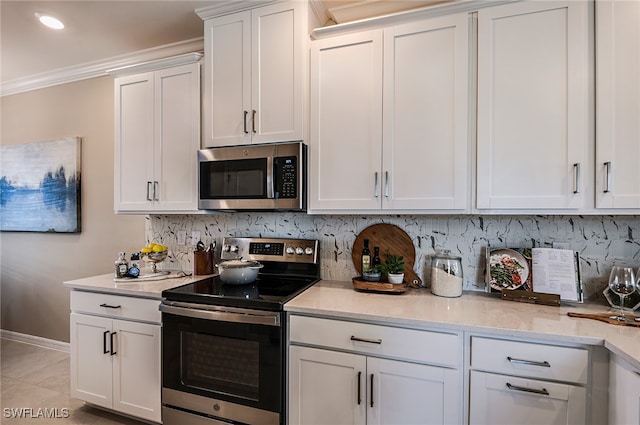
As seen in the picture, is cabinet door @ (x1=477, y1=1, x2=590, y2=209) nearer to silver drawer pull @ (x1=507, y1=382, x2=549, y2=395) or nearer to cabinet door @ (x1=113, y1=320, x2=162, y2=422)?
silver drawer pull @ (x1=507, y1=382, x2=549, y2=395)

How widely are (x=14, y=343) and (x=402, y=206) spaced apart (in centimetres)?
422

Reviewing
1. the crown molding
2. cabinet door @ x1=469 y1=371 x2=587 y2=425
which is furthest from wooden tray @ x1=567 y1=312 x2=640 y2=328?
the crown molding

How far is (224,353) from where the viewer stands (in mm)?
1683

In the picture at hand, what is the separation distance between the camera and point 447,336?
134 cm

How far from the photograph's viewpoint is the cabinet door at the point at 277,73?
1877 mm

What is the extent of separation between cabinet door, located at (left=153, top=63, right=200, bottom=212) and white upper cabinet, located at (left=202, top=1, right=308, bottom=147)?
12cm

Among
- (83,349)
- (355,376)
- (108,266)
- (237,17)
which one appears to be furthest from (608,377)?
(108,266)

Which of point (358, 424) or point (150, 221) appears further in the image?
point (150, 221)

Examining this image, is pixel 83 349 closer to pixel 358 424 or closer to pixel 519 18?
pixel 358 424

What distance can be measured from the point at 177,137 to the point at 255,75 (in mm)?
726

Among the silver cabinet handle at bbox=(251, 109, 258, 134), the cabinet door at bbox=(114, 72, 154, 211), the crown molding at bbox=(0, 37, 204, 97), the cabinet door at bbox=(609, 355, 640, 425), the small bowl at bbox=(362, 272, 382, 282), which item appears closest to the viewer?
the cabinet door at bbox=(609, 355, 640, 425)

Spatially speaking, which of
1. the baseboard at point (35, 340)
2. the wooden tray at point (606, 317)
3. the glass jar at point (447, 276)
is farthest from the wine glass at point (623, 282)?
the baseboard at point (35, 340)

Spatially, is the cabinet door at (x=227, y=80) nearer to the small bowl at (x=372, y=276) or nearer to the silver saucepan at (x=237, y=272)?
the silver saucepan at (x=237, y=272)

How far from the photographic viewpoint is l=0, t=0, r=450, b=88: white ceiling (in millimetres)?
2020
